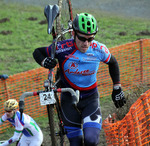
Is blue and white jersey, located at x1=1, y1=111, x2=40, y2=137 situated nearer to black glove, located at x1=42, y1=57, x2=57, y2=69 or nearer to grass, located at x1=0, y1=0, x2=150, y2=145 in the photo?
black glove, located at x1=42, y1=57, x2=57, y2=69

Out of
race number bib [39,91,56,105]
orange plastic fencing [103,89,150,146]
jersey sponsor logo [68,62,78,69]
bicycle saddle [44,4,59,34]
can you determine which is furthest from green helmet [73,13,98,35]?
orange plastic fencing [103,89,150,146]

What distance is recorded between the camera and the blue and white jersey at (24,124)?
5.88 meters

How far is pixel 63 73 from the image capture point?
5.25 m

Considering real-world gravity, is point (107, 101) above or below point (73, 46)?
below

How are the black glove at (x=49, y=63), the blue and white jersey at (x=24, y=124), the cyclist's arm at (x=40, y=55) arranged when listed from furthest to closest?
the blue and white jersey at (x=24, y=124)
the cyclist's arm at (x=40, y=55)
the black glove at (x=49, y=63)

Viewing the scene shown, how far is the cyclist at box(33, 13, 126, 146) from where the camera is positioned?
190 inches

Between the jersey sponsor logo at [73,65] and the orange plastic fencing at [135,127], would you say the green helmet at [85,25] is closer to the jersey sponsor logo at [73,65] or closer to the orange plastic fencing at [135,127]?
the jersey sponsor logo at [73,65]

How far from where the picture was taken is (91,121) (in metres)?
4.87

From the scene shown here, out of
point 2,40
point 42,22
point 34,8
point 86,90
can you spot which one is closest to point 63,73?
point 86,90

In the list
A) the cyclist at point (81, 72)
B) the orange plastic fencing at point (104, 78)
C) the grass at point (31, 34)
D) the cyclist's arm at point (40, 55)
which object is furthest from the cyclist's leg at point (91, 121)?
the grass at point (31, 34)

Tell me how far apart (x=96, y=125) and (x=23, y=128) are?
79.0 inches

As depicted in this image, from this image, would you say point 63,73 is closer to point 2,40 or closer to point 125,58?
point 125,58

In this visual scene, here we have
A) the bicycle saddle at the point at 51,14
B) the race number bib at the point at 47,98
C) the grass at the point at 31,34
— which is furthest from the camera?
the grass at the point at 31,34

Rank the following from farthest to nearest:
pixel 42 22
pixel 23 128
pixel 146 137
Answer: pixel 42 22 → pixel 23 128 → pixel 146 137
